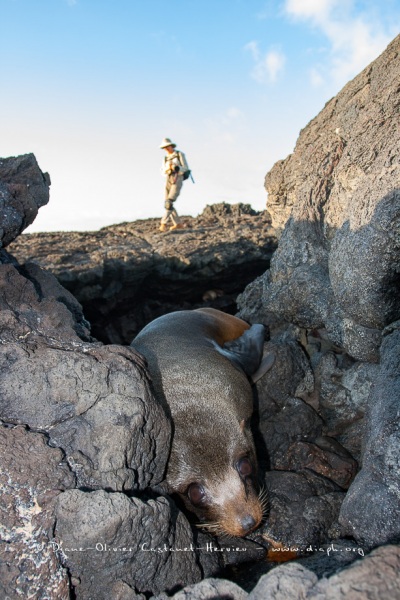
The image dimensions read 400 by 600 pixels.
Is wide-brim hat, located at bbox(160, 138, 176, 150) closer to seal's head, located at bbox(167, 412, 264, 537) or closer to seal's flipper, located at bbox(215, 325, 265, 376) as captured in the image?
seal's flipper, located at bbox(215, 325, 265, 376)

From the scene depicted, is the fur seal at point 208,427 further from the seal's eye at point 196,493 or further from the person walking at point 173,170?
the person walking at point 173,170

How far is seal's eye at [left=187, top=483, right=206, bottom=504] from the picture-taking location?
4156 mm

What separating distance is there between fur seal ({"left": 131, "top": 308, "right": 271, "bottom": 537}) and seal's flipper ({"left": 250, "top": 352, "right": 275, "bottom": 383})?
0.07 meters

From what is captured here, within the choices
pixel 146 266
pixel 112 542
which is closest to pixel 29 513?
pixel 112 542

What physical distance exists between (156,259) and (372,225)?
533 centimetres

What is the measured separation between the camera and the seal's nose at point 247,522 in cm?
384

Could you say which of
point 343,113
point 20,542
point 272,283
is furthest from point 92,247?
point 20,542

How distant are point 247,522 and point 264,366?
2.25 metres

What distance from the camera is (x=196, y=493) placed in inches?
164

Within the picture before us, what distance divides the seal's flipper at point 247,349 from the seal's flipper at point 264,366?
5cm

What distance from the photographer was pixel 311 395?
576 centimetres

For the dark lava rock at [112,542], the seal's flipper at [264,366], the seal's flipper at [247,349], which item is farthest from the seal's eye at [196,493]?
the seal's flipper at [264,366]

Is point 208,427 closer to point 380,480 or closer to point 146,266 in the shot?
point 380,480

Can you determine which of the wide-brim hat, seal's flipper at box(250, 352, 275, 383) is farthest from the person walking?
seal's flipper at box(250, 352, 275, 383)
